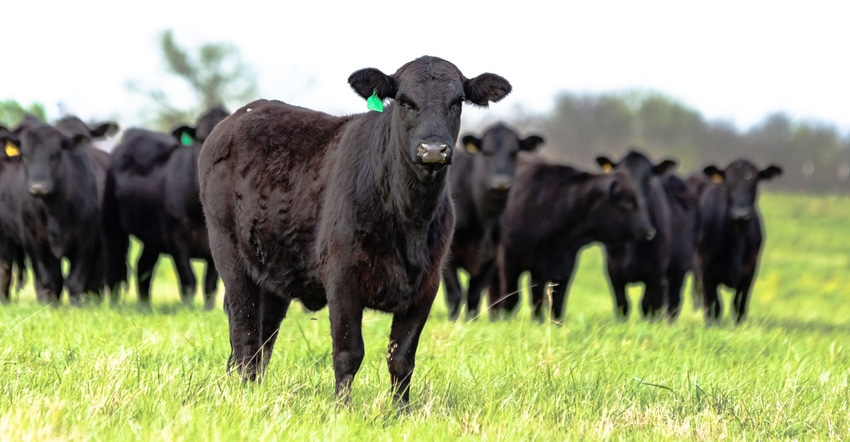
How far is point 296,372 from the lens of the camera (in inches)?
228

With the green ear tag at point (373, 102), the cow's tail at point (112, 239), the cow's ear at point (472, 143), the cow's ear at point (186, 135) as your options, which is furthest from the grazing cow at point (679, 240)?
the green ear tag at point (373, 102)

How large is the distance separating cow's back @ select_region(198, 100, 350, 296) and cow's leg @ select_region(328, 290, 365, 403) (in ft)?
1.13

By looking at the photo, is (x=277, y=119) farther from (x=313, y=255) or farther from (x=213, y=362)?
(x=213, y=362)

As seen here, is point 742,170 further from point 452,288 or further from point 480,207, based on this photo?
point 452,288

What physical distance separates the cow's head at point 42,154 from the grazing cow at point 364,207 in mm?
5393


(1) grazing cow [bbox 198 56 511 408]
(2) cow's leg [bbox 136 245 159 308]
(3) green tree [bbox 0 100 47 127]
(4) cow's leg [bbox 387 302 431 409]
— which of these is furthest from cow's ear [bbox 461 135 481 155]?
(3) green tree [bbox 0 100 47 127]

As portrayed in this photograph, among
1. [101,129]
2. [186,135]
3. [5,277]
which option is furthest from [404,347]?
[5,277]

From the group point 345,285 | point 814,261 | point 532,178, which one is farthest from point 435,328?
point 814,261

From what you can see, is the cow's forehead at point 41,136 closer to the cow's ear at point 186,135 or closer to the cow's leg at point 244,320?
the cow's ear at point 186,135

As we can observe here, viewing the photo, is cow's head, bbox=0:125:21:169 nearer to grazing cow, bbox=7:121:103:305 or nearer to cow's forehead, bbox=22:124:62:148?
grazing cow, bbox=7:121:103:305

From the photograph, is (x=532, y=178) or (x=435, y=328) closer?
(x=435, y=328)

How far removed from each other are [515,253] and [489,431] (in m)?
7.58

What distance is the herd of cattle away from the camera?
5281 millimetres

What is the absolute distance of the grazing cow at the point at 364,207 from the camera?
17.1 ft
